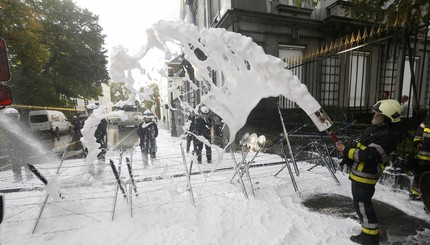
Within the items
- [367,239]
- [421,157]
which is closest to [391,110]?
[367,239]

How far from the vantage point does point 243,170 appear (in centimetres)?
467

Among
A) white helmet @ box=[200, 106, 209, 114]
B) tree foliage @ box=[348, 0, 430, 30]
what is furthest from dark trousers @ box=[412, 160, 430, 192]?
white helmet @ box=[200, 106, 209, 114]

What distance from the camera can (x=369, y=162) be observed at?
110 inches

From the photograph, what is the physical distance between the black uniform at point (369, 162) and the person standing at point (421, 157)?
1.36 m

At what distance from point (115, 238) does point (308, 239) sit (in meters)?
2.72

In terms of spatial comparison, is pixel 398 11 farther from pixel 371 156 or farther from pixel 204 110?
pixel 204 110

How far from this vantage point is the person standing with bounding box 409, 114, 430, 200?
3.86 m

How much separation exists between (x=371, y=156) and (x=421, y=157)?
2056 millimetres

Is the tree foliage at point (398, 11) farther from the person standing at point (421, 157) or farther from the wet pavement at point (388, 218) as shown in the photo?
the wet pavement at point (388, 218)

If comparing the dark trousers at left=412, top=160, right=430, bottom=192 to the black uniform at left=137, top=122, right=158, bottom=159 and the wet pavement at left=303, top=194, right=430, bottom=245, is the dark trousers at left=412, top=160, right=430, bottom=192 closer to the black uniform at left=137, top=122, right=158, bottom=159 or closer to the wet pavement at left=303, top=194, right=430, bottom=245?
the wet pavement at left=303, top=194, right=430, bottom=245

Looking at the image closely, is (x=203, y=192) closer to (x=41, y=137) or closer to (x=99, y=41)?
(x=41, y=137)

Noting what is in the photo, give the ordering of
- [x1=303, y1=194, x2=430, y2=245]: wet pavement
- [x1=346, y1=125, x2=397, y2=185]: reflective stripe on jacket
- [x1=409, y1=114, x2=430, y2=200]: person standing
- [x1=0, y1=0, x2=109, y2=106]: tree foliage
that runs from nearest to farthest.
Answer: [x1=346, y1=125, x2=397, y2=185]: reflective stripe on jacket → [x1=303, y1=194, x2=430, y2=245]: wet pavement → [x1=409, y1=114, x2=430, y2=200]: person standing → [x1=0, y1=0, x2=109, y2=106]: tree foliage

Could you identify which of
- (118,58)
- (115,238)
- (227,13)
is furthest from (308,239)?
(227,13)

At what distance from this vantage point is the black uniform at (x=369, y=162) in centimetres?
276
